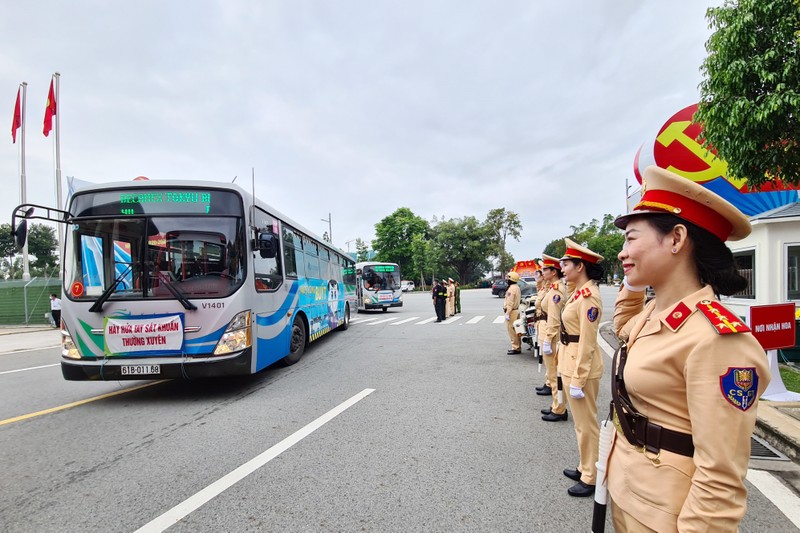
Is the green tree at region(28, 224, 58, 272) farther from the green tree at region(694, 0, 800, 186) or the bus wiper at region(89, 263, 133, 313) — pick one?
the green tree at region(694, 0, 800, 186)

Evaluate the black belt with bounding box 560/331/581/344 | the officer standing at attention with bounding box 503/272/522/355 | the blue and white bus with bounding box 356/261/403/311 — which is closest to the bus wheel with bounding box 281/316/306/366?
the officer standing at attention with bounding box 503/272/522/355

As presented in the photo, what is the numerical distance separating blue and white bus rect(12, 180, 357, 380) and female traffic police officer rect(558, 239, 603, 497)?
13.0ft

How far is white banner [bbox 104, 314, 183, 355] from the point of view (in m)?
5.04

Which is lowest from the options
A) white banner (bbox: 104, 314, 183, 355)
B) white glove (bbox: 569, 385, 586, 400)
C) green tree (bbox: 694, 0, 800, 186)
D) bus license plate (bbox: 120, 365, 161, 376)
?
bus license plate (bbox: 120, 365, 161, 376)

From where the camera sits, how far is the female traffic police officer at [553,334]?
4477 millimetres

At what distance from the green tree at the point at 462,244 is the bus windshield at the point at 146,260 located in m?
49.8

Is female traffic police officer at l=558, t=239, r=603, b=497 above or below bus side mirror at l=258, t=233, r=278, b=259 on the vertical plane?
below

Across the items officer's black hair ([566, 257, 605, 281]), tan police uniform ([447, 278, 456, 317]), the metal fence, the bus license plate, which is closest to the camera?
officer's black hair ([566, 257, 605, 281])

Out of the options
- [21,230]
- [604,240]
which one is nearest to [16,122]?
[21,230]

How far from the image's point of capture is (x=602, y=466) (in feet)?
5.32

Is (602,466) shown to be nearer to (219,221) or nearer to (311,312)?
(219,221)

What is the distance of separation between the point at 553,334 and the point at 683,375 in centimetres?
361

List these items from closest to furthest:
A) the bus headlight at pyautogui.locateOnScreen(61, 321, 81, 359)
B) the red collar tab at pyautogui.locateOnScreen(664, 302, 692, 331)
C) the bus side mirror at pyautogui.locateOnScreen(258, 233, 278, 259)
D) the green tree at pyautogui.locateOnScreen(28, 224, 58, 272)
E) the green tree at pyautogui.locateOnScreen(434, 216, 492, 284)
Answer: the red collar tab at pyautogui.locateOnScreen(664, 302, 692, 331) < the bus headlight at pyautogui.locateOnScreen(61, 321, 81, 359) < the bus side mirror at pyautogui.locateOnScreen(258, 233, 278, 259) < the green tree at pyautogui.locateOnScreen(28, 224, 58, 272) < the green tree at pyautogui.locateOnScreen(434, 216, 492, 284)

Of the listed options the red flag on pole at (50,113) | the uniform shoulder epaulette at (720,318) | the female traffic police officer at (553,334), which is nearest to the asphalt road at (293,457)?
the female traffic police officer at (553,334)
